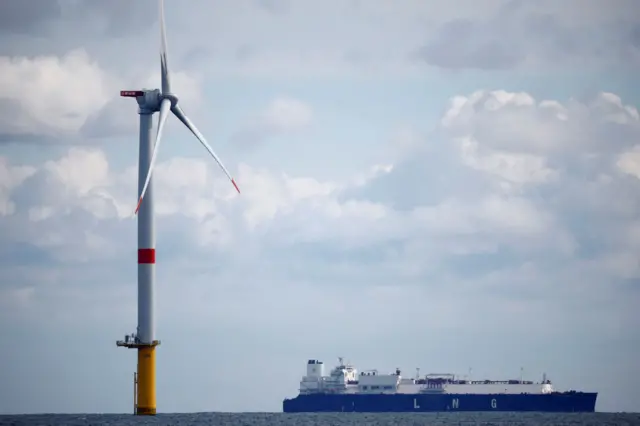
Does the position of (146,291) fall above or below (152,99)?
below

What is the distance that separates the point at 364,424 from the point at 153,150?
40124 millimetres

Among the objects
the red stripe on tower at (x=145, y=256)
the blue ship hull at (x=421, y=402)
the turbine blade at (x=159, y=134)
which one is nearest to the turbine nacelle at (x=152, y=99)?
the turbine blade at (x=159, y=134)

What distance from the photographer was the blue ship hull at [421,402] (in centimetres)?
18838

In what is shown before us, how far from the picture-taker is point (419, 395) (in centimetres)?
18925

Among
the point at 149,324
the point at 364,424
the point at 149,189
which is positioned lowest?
the point at 364,424

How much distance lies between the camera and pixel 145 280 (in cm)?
9700

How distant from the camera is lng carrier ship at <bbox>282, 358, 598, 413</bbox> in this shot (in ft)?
619

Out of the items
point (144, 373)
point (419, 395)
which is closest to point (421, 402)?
point (419, 395)

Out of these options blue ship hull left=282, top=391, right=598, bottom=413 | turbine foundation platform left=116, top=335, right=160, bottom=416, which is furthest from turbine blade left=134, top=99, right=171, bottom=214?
blue ship hull left=282, top=391, right=598, bottom=413

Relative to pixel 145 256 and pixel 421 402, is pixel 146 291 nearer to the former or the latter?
pixel 145 256

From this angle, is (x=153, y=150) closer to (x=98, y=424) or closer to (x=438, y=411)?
(x=98, y=424)

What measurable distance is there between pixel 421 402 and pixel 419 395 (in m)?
1.32

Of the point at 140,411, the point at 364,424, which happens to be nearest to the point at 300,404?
the point at 364,424

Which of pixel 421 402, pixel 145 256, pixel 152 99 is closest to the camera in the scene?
pixel 145 256
